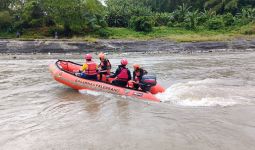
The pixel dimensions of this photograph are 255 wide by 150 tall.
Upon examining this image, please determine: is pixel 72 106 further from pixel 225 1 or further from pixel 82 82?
pixel 225 1

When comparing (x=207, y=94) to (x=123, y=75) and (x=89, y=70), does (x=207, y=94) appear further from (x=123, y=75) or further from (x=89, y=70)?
(x=89, y=70)

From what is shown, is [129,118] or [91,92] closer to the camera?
[129,118]

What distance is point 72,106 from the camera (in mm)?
11828

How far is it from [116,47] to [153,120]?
27.1 metres

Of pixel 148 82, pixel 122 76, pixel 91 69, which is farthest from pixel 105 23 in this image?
pixel 148 82

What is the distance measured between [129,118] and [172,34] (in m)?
34.0

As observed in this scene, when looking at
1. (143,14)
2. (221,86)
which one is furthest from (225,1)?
(221,86)

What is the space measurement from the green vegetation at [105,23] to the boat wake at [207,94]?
82.1ft

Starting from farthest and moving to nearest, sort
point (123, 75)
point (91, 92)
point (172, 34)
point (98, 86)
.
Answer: point (172, 34) < point (91, 92) < point (98, 86) < point (123, 75)

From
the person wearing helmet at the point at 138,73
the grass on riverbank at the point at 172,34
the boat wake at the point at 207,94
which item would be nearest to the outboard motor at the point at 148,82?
the person wearing helmet at the point at 138,73

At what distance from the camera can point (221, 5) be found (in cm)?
5431

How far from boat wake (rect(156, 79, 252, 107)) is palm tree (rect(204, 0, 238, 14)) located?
133ft

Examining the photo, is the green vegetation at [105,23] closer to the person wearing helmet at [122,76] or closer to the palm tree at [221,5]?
the palm tree at [221,5]

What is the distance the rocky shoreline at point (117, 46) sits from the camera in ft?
116
